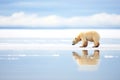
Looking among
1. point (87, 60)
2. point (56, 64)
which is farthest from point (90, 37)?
point (56, 64)

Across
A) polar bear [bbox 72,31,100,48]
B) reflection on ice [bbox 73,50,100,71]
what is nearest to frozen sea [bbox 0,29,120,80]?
reflection on ice [bbox 73,50,100,71]

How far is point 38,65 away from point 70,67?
50 cm

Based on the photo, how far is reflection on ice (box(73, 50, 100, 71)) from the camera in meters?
5.20

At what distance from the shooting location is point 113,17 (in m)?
10.3

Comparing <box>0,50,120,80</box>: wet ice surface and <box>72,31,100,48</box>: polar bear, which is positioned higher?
<box>72,31,100,48</box>: polar bear

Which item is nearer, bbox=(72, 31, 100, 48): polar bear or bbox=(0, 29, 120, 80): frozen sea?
bbox=(0, 29, 120, 80): frozen sea

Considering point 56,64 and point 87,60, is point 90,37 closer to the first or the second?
point 87,60

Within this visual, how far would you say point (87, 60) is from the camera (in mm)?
5750

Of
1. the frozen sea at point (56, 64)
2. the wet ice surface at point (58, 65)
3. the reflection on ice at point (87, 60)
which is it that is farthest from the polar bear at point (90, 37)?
the reflection on ice at point (87, 60)

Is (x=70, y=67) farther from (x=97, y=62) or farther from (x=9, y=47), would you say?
(x=9, y=47)

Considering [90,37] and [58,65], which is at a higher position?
[90,37]

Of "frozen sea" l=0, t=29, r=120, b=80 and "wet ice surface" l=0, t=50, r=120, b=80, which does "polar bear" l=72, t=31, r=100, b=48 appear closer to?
"frozen sea" l=0, t=29, r=120, b=80

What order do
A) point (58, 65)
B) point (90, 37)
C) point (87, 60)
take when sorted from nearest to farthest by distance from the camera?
point (58, 65) → point (87, 60) → point (90, 37)

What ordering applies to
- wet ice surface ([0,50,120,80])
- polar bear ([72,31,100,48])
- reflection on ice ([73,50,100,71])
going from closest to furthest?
wet ice surface ([0,50,120,80]) < reflection on ice ([73,50,100,71]) < polar bear ([72,31,100,48])
